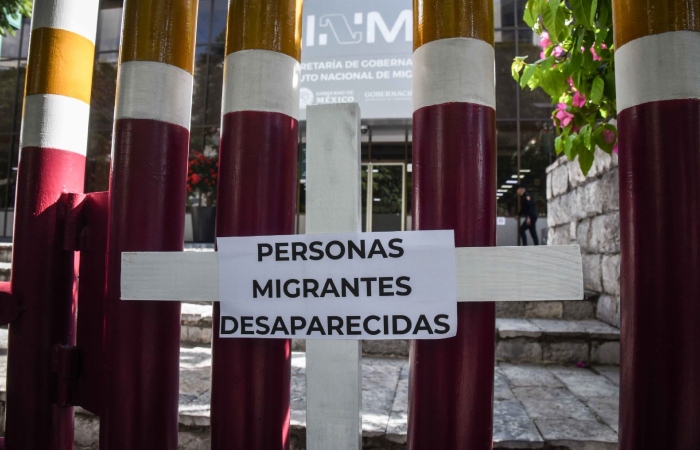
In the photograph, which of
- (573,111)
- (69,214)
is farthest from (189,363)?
(573,111)

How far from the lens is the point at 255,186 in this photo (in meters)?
0.97

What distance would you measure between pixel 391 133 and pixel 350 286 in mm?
9185

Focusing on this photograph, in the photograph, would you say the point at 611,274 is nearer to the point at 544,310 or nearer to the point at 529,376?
the point at 544,310

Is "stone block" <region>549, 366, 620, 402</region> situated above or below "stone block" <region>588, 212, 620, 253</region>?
below

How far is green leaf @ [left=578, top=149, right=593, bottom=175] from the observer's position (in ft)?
5.91

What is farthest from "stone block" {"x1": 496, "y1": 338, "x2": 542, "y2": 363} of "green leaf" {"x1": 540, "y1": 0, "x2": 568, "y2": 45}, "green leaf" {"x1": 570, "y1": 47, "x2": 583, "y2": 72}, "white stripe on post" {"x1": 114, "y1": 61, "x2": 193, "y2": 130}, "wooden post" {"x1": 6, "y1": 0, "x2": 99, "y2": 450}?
"white stripe on post" {"x1": 114, "y1": 61, "x2": 193, "y2": 130}

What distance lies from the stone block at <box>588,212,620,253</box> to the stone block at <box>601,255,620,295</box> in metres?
0.06

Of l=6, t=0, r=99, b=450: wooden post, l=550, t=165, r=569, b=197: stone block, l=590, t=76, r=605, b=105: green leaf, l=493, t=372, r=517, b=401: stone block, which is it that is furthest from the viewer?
l=550, t=165, r=569, b=197: stone block

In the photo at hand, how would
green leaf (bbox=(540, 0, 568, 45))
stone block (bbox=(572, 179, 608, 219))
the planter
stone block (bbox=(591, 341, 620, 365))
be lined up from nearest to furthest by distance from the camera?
green leaf (bbox=(540, 0, 568, 45)) < stone block (bbox=(591, 341, 620, 365)) < stone block (bbox=(572, 179, 608, 219)) < the planter

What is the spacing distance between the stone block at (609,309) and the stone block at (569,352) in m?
0.37

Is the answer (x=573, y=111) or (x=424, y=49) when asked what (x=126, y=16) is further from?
(x=573, y=111)

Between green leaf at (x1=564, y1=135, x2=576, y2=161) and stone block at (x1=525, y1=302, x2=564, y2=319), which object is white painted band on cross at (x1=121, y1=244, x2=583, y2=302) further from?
stone block at (x1=525, y1=302, x2=564, y2=319)

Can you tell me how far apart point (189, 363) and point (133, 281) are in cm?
220

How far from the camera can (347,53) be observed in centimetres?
802
